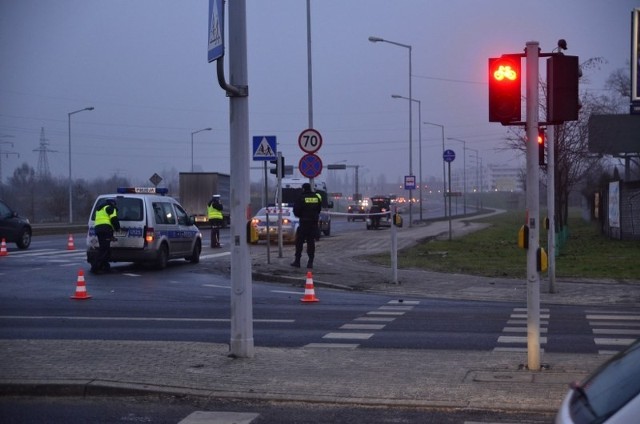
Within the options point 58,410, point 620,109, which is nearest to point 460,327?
point 58,410

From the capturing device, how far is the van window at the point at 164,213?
23.1 metres

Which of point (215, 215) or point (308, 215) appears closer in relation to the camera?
point (308, 215)

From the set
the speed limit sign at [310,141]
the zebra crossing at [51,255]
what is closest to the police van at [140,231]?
the zebra crossing at [51,255]

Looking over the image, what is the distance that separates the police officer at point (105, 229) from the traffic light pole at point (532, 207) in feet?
46.3

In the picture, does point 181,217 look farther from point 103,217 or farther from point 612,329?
point 612,329

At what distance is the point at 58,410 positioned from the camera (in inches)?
316

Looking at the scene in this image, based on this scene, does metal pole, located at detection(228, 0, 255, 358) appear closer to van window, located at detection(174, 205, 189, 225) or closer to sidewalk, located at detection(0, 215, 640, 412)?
sidewalk, located at detection(0, 215, 640, 412)

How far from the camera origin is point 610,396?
351cm

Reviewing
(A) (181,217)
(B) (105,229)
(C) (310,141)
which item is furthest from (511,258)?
(B) (105,229)

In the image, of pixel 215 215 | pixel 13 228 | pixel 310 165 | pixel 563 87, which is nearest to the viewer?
pixel 563 87

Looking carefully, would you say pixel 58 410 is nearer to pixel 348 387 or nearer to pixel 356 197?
pixel 348 387

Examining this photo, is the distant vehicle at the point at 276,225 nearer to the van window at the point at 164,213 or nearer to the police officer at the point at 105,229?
the van window at the point at 164,213

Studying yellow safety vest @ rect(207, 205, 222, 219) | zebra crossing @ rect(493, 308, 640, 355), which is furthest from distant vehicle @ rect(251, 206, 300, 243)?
zebra crossing @ rect(493, 308, 640, 355)

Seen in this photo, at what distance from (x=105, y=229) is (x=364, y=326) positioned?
33.0ft
